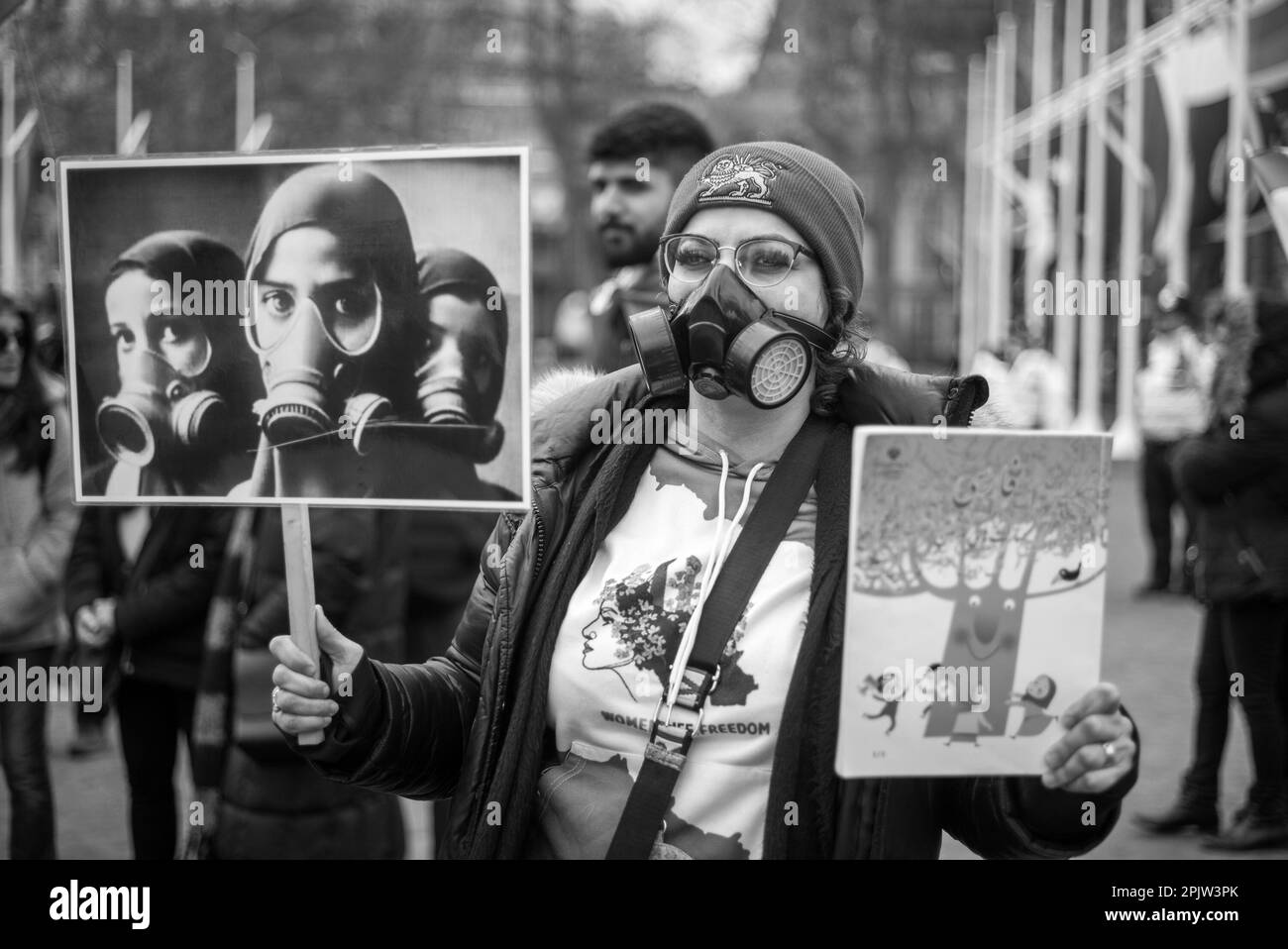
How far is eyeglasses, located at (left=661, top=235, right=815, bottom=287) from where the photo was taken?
2.21 metres

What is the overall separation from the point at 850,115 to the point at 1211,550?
2928 centimetres

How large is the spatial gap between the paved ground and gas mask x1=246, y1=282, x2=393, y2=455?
3025 millimetres

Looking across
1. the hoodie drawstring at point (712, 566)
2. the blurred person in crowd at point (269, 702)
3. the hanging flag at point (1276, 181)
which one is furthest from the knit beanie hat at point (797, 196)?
the hanging flag at point (1276, 181)

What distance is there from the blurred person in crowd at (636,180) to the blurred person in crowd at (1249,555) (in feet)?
7.74

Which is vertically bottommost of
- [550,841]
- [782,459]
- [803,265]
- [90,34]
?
[550,841]

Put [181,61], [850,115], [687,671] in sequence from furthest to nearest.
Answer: [850,115] → [181,61] → [687,671]

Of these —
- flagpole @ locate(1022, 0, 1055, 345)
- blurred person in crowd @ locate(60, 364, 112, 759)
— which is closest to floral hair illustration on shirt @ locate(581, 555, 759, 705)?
blurred person in crowd @ locate(60, 364, 112, 759)

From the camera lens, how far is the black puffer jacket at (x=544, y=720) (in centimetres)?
194

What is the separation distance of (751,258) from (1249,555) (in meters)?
3.85

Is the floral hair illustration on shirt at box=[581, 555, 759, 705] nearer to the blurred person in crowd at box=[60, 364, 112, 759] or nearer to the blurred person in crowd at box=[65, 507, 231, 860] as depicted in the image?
the blurred person in crowd at box=[60, 364, 112, 759]

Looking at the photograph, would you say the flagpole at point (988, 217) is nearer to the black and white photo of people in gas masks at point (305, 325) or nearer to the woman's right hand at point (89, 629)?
the woman's right hand at point (89, 629)
